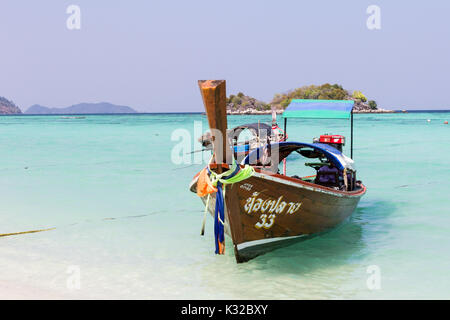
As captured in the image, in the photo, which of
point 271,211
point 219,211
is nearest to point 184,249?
point 219,211

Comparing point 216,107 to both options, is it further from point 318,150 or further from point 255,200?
point 318,150

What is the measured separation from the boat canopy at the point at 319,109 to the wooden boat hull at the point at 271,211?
2.74 m

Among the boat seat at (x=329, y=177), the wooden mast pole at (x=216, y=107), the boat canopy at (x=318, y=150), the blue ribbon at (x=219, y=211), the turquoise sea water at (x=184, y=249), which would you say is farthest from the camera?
the boat seat at (x=329, y=177)

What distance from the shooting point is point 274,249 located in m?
8.52

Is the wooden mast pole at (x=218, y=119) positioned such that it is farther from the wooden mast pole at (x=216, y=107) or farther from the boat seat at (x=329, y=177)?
the boat seat at (x=329, y=177)

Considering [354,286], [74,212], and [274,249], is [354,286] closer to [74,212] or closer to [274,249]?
[274,249]

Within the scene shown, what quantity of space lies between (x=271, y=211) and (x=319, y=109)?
4.61 meters

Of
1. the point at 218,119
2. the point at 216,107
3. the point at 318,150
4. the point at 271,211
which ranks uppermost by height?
the point at 216,107

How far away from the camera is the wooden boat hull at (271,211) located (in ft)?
23.9

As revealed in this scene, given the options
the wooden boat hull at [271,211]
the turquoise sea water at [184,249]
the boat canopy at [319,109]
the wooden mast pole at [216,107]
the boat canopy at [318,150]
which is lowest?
the turquoise sea water at [184,249]

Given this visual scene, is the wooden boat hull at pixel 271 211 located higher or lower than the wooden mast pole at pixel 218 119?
lower

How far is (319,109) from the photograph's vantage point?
453 inches

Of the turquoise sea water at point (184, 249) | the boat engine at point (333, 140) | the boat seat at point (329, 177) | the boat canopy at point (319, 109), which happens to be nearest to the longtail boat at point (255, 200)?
the boat seat at point (329, 177)

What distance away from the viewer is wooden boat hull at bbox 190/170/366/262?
729 cm
